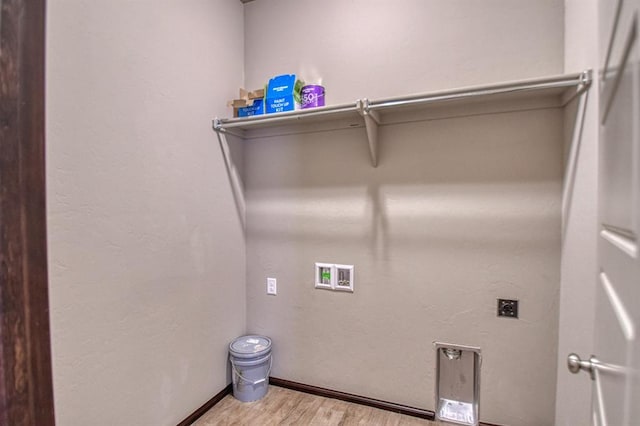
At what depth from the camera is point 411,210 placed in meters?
1.69

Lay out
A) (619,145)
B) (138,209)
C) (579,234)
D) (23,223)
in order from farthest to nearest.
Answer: (138,209)
(579,234)
(23,223)
(619,145)

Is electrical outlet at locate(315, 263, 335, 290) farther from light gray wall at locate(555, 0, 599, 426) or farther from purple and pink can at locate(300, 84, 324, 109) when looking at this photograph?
light gray wall at locate(555, 0, 599, 426)

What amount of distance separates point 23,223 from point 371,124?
A: 4.87ft

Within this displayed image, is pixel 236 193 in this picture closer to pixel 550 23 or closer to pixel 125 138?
pixel 125 138

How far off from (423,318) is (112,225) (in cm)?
164

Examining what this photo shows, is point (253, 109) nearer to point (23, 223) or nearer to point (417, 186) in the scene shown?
point (417, 186)

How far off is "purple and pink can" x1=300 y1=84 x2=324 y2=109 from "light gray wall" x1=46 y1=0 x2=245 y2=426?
0.55 meters

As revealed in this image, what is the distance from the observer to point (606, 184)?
0.61 m

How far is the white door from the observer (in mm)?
392

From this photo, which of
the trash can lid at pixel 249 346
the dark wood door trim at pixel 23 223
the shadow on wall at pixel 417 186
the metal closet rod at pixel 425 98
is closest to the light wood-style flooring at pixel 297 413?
the trash can lid at pixel 249 346

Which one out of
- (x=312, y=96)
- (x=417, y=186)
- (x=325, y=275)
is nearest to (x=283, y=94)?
(x=312, y=96)

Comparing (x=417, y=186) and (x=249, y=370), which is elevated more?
(x=417, y=186)

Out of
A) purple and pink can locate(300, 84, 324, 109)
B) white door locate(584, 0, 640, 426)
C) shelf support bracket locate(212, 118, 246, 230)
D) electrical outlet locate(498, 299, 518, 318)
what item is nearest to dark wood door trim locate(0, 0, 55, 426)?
shelf support bracket locate(212, 118, 246, 230)

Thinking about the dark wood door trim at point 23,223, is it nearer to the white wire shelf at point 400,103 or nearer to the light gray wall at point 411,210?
the white wire shelf at point 400,103
